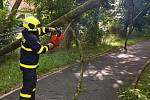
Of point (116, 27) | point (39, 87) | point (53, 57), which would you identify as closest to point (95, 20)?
point (53, 57)

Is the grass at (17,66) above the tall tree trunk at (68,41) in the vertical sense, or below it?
below

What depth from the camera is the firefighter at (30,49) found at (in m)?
7.83

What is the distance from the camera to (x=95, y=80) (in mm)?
13305

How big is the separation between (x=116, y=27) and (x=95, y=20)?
10709 mm

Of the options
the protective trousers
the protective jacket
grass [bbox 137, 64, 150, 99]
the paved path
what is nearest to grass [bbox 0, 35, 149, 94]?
the paved path

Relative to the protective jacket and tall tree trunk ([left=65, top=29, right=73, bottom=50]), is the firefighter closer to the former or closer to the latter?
the protective jacket

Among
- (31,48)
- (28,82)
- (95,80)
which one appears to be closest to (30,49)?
(31,48)

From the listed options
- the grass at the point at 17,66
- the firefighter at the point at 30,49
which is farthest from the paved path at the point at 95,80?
the firefighter at the point at 30,49

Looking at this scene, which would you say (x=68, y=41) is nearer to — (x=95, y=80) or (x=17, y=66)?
(x=17, y=66)

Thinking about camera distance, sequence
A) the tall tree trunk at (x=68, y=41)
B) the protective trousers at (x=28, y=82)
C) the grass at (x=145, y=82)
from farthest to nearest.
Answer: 1. the tall tree trunk at (x=68, y=41)
2. the grass at (x=145, y=82)
3. the protective trousers at (x=28, y=82)

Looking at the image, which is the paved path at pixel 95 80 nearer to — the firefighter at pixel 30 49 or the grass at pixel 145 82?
the grass at pixel 145 82

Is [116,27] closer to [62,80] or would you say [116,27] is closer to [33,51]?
[62,80]

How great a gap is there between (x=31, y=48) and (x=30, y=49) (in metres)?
0.06

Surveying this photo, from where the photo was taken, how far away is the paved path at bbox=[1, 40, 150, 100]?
1085 cm
